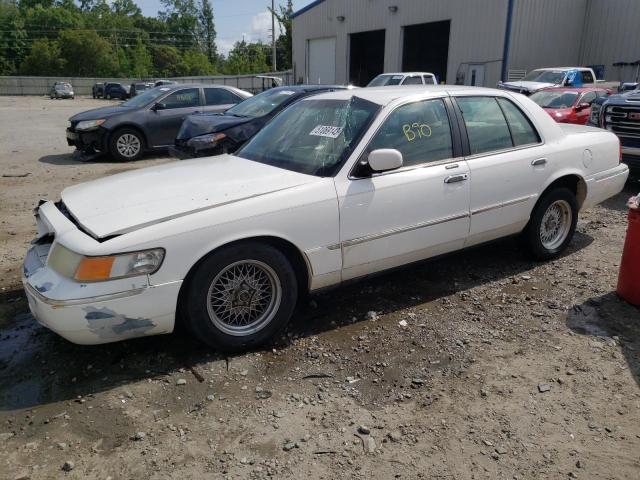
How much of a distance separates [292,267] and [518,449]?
1761mm

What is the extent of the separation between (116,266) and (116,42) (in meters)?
103

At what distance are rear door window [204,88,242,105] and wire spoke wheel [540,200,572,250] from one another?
8.38m

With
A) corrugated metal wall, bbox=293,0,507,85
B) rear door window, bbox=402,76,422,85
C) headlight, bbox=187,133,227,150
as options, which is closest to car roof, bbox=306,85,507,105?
headlight, bbox=187,133,227,150

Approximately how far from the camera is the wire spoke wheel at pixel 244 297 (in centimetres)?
335

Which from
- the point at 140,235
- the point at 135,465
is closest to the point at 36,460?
the point at 135,465

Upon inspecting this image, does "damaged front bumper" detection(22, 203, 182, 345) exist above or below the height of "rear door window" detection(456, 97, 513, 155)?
below

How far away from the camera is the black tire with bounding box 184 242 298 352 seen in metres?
3.21

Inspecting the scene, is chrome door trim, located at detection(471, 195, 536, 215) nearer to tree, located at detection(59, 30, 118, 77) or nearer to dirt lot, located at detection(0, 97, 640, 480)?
dirt lot, located at detection(0, 97, 640, 480)

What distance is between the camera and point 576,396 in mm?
3104

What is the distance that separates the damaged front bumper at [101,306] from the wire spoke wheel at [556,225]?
3.62m

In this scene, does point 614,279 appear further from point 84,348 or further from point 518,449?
point 84,348

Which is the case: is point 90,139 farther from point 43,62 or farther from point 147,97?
point 43,62

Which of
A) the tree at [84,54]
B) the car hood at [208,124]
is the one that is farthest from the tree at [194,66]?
the car hood at [208,124]

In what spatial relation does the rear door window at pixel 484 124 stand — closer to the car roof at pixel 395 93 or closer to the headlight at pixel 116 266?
the car roof at pixel 395 93
